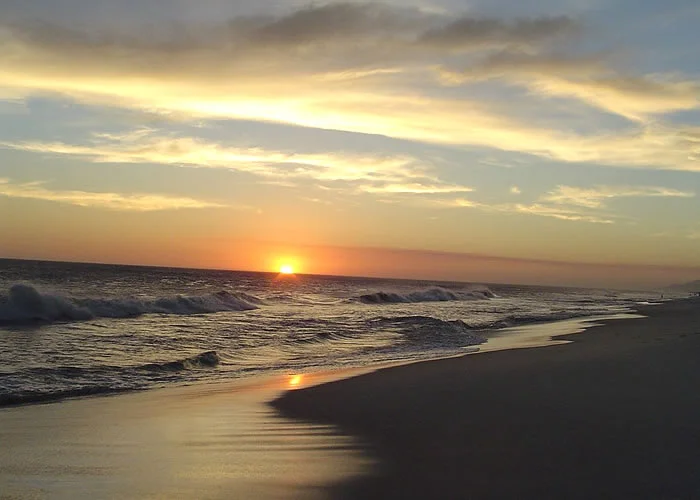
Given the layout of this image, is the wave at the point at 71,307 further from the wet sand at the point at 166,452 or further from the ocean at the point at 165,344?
the wet sand at the point at 166,452

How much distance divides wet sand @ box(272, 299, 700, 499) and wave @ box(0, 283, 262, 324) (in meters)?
18.3

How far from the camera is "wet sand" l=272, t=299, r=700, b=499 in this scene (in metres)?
5.18

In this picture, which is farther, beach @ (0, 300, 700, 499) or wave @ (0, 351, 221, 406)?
wave @ (0, 351, 221, 406)

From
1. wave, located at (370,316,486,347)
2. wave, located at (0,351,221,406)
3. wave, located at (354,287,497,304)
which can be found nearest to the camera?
wave, located at (0,351,221,406)

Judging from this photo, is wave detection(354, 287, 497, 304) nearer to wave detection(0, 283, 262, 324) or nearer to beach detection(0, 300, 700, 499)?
wave detection(0, 283, 262, 324)

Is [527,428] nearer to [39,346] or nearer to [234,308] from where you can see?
[39,346]

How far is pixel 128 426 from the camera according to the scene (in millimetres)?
7844

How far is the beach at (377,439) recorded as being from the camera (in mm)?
5211

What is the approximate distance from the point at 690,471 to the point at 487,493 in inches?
72.3

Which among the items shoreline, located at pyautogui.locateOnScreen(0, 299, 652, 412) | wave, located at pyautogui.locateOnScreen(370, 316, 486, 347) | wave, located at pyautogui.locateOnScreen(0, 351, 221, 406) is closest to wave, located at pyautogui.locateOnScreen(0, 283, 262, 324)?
wave, located at pyautogui.locateOnScreen(370, 316, 486, 347)

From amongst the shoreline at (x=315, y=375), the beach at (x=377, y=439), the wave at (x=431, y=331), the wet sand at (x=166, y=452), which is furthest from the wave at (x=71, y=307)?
the wet sand at (x=166, y=452)

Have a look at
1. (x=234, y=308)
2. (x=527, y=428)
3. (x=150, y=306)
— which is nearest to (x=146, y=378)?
(x=527, y=428)

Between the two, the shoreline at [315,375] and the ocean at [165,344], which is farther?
the ocean at [165,344]

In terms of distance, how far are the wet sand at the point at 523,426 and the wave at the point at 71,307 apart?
1831 centimetres
